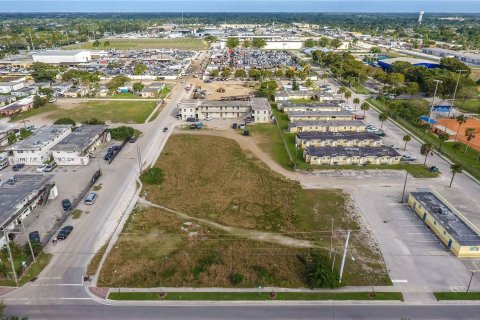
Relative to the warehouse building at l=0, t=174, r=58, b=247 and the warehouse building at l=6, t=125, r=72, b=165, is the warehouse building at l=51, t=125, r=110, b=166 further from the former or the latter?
the warehouse building at l=0, t=174, r=58, b=247

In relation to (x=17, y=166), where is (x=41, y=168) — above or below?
above

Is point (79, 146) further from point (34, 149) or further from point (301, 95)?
point (301, 95)

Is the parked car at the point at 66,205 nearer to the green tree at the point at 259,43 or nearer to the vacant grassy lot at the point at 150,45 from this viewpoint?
the green tree at the point at 259,43

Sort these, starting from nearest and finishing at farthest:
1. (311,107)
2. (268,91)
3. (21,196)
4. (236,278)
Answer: (236,278) < (21,196) < (311,107) < (268,91)

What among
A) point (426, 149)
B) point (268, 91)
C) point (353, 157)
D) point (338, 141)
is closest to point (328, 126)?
point (338, 141)

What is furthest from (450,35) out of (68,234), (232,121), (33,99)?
(68,234)

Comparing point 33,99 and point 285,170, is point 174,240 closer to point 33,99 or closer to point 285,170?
point 285,170

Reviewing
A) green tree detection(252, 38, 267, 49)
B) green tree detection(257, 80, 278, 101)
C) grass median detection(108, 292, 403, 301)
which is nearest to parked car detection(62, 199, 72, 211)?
grass median detection(108, 292, 403, 301)
